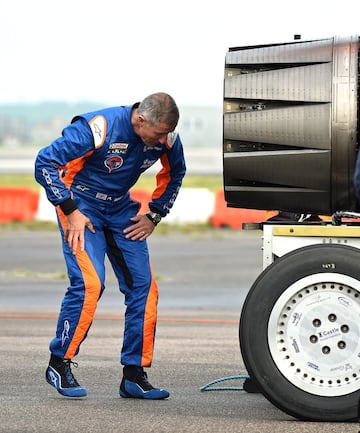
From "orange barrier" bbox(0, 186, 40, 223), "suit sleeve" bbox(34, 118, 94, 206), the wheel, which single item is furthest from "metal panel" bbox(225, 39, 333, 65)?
"orange barrier" bbox(0, 186, 40, 223)

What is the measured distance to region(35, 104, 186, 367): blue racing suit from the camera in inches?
253

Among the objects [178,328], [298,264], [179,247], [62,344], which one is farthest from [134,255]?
[179,247]

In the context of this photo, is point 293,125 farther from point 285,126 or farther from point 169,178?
point 169,178

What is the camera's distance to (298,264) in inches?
227

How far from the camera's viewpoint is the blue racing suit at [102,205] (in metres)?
6.43

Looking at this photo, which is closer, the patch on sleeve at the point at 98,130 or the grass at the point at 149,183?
the patch on sleeve at the point at 98,130

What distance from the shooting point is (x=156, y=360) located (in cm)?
809

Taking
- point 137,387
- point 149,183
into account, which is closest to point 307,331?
point 137,387

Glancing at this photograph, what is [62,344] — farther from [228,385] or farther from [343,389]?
[343,389]

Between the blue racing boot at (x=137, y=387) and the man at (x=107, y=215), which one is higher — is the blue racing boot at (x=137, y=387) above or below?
below

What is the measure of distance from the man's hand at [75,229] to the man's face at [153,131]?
54 centimetres

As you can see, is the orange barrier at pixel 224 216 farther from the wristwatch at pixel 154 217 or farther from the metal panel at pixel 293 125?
the metal panel at pixel 293 125

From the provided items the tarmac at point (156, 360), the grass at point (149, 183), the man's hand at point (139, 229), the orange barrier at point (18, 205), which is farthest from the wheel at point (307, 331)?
the grass at point (149, 183)

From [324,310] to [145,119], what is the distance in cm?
145
